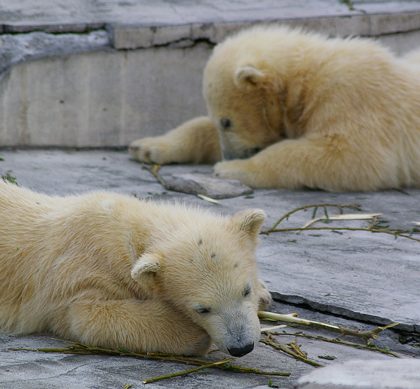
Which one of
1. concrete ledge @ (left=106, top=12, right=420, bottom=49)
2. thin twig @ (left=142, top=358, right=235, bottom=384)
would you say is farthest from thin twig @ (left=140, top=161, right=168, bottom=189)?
thin twig @ (left=142, top=358, right=235, bottom=384)

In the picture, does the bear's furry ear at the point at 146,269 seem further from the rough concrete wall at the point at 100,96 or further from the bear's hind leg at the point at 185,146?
the rough concrete wall at the point at 100,96

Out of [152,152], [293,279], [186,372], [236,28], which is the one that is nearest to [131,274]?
[186,372]

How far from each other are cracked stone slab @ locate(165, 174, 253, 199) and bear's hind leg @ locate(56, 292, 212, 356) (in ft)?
6.97

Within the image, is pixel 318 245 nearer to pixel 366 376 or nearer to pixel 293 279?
pixel 293 279

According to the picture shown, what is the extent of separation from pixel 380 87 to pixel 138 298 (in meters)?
3.18

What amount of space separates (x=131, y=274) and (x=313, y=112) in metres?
3.10

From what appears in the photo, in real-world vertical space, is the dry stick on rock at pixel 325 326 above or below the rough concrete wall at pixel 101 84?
below

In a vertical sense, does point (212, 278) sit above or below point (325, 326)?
above

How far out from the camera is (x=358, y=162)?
4.76 metres

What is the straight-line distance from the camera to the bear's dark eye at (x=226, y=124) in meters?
5.40

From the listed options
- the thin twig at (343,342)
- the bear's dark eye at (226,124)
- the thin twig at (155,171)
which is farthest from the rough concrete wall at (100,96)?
the thin twig at (343,342)

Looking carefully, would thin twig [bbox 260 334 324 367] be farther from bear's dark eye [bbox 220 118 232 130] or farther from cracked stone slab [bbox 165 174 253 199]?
bear's dark eye [bbox 220 118 232 130]

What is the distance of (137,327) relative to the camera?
2316 mm

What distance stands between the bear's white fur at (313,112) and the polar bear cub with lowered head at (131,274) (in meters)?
2.28
